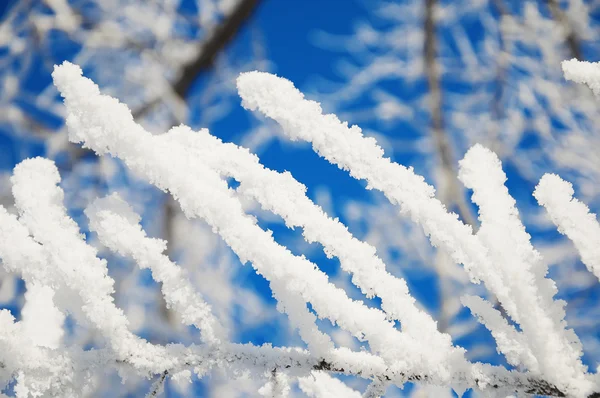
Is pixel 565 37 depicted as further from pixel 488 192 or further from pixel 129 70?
pixel 129 70

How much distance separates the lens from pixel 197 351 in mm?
335

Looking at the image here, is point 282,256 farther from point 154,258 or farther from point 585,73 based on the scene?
point 585,73

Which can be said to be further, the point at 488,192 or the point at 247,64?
the point at 247,64

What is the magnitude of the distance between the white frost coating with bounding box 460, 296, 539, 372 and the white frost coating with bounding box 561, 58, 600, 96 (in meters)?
0.19

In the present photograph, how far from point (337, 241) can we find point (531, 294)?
145 mm

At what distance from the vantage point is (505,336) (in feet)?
1.10

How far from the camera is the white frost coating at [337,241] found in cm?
33

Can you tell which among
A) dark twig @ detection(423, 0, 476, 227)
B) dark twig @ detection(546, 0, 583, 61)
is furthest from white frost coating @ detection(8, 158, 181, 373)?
dark twig @ detection(546, 0, 583, 61)

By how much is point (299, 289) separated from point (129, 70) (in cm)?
96

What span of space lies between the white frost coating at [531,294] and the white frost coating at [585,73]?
11cm

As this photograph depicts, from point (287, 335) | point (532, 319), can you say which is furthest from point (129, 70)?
point (532, 319)

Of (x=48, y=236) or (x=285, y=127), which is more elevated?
(x=285, y=127)

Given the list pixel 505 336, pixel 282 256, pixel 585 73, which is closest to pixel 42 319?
pixel 282 256

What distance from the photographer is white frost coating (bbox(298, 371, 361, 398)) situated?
18.0 inches
